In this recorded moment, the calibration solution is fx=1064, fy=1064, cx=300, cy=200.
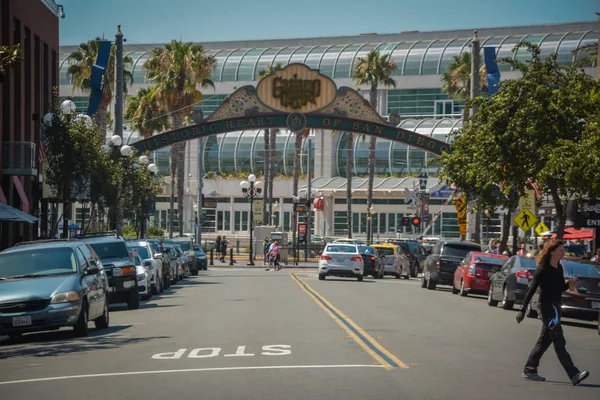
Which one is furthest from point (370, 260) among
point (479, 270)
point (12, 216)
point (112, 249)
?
→ point (112, 249)

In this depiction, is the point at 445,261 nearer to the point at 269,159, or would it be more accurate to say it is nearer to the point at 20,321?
the point at 20,321

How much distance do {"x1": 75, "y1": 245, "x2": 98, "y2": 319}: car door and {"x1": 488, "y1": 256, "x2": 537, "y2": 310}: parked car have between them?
12.3 m

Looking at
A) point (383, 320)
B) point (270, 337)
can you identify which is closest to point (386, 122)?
Answer: point (383, 320)

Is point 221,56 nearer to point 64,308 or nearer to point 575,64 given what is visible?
point 575,64

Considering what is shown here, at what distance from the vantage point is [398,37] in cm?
10462

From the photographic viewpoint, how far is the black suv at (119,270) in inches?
1050

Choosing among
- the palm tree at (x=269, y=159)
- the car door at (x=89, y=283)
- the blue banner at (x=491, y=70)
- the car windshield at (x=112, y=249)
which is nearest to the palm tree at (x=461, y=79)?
the blue banner at (x=491, y=70)

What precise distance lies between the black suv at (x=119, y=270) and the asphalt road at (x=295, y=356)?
0.61m

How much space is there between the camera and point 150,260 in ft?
106

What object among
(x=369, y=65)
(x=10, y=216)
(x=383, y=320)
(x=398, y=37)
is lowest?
(x=383, y=320)

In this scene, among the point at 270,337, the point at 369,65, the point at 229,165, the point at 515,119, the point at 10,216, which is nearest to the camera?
the point at 270,337

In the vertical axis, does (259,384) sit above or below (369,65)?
below

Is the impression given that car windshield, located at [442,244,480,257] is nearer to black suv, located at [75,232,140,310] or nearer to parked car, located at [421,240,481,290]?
parked car, located at [421,240,481,290]

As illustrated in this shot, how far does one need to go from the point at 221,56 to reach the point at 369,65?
100 ft
